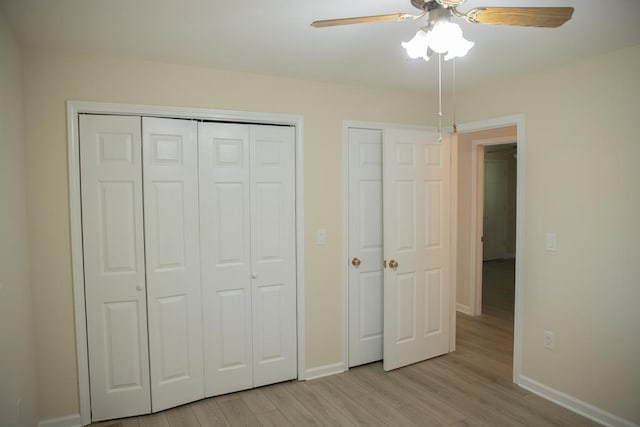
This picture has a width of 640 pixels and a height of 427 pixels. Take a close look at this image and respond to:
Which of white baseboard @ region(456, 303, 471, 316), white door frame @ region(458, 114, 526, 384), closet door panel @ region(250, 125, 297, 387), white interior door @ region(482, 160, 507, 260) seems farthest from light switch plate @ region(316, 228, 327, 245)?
white interior door @ region(482, 160, 507, 260)

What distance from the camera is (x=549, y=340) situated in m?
3.05

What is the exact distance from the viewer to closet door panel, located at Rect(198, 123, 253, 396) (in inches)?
118

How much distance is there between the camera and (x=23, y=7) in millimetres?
1895

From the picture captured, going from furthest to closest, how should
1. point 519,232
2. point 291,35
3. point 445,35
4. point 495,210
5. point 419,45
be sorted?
point 495,210
point 519,232
point 291,35
point 419,45
point 445,35

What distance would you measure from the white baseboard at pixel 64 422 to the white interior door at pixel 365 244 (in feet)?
6.77

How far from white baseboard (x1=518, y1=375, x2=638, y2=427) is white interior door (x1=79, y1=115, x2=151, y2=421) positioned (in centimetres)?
286

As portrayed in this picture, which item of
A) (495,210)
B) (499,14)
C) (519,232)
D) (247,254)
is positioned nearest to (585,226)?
(519,232)

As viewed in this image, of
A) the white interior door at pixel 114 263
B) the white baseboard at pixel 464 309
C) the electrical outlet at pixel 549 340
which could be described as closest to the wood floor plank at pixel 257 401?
the white interior door at pixel 114 263

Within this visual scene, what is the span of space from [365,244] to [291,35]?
6.34ft

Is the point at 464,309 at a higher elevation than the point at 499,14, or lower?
lower

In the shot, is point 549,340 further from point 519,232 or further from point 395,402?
point 395,402

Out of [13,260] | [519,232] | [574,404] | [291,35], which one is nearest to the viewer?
[13,260]

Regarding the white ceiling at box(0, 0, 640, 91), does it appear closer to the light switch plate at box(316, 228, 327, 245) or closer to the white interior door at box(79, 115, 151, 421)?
the white interior door at box(79, 115, 151, 421)

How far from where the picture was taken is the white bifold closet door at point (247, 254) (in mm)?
3027
